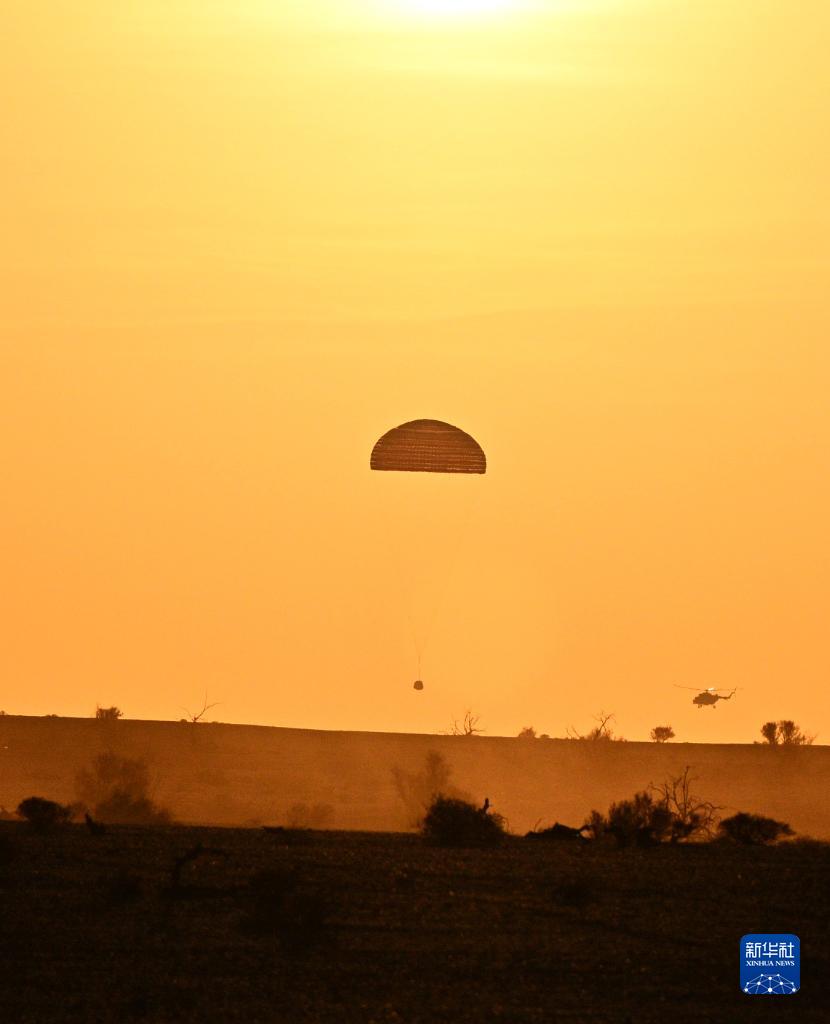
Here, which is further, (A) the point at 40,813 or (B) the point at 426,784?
(B) the point at 426,784

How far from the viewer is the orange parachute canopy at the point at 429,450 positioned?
5438 cm

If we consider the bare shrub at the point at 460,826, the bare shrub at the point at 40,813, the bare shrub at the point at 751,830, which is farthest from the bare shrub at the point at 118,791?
the bare shrub at the point at 751,830

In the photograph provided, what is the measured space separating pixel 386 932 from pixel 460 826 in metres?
8.75

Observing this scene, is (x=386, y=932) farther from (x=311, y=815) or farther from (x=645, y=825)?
(x=311, y=815)

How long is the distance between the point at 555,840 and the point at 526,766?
5822 centimetres

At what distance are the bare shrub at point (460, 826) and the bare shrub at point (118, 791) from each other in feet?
98.7

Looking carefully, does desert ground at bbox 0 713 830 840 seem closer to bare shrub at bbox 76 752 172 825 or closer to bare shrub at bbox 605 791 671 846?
bare shrub at bbox 76 752 172 825

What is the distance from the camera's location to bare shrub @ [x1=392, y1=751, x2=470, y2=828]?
284 feet

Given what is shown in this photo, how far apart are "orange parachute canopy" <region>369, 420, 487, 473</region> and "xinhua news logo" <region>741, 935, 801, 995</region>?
2478 centimetres

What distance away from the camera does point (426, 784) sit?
91.4m

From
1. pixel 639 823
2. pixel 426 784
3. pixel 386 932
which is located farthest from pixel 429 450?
pixel 426 784

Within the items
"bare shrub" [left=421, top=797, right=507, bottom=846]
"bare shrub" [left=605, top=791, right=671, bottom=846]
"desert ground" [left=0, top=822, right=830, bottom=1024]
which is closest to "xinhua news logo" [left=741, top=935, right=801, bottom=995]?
"desert ground" [left=0, top=822, right=830, bottom=1024]

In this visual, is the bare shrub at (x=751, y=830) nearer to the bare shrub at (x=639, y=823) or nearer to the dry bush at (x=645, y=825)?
the dry bush at (x=645, y=825)

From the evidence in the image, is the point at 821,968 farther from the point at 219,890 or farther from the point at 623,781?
the point at 623,781
